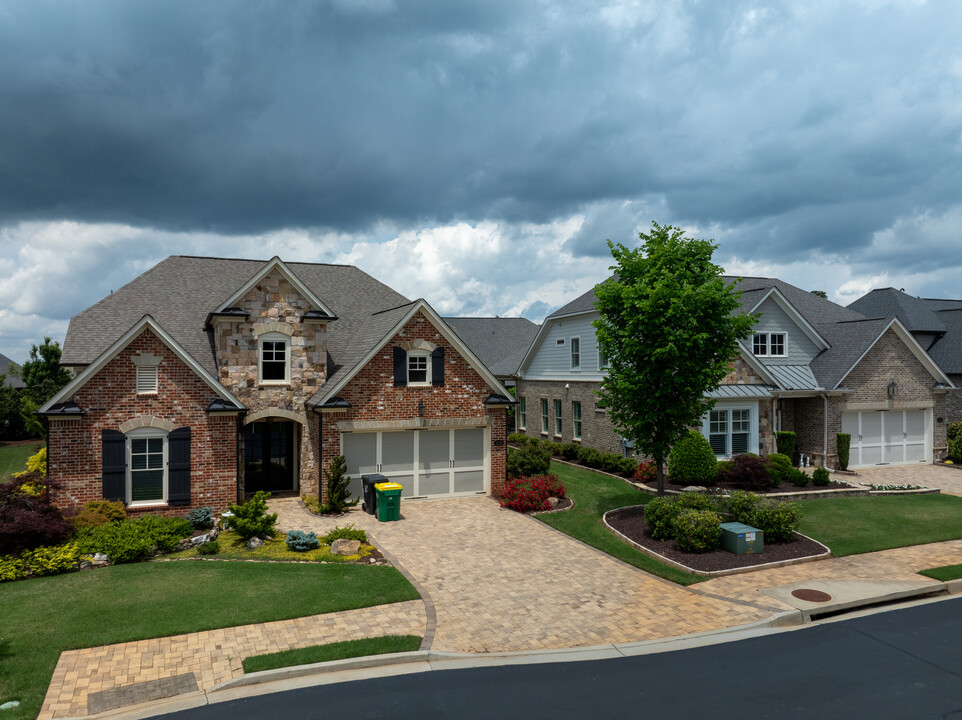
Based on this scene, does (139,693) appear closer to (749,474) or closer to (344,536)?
(344,536)

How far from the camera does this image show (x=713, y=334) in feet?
57.3

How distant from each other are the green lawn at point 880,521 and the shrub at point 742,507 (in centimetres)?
200

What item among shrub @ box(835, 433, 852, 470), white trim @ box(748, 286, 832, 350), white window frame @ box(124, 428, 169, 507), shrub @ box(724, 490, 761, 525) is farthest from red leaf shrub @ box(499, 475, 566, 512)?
white trim @ box(748, 286, 832, 350)

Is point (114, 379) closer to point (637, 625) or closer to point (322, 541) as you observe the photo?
point (322, 541)

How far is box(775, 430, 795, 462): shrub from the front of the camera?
26156 mm

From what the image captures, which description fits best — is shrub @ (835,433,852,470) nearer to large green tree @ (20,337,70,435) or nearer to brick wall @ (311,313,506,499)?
brick wall @ (311,313,506,499)

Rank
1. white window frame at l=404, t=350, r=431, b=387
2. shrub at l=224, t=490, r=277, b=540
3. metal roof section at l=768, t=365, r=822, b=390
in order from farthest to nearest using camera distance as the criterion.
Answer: metal roof section at l=768, t=365, r=822, b=390 → white window frame at l=404, t=350, r=431, b=387 → shrub at l=224, t=490, r=277, b=540

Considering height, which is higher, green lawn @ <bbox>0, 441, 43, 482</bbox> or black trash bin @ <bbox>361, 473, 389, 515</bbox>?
black trash bin @ <bbox>361, 473, 389, 515</bbox>

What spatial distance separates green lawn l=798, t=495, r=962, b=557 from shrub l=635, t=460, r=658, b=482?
503 cm

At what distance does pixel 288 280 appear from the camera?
68.3 ft

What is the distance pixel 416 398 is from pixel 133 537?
30.1 feet

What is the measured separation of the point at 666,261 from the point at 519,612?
35.4ft

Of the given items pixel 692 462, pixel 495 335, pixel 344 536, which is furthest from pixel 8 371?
pixel 692 462

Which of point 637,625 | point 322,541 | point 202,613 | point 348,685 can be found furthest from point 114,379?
point 637,625
